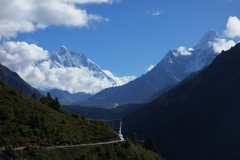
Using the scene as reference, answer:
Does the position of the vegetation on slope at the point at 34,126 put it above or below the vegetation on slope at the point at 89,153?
above

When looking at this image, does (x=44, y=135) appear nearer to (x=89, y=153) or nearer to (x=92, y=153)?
(x=89, y=153)

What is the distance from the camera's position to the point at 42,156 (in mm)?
56406

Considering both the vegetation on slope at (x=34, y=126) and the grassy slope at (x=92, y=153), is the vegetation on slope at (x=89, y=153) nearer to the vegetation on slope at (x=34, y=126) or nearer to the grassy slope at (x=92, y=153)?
the grassy slope at (x=92, y=153)

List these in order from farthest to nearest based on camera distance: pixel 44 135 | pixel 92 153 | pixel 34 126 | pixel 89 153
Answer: pixel 92 153 → pixel 34 126 → pixel 89 153 → pixel 44 135

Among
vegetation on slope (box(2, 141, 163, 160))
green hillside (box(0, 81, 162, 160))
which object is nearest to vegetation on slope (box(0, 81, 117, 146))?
green hillside (box(0, 81, 162, 160))

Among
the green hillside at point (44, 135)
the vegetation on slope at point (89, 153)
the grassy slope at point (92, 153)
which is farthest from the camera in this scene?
the green hillside at point (44, 135)

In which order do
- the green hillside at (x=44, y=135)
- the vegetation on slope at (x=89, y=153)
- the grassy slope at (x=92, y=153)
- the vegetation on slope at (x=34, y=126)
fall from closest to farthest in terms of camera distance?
the vegetation on slope at (x=89, y=153), the grassy slope at (x=92, y=153), the green hillside at (x=44, y=135), the vegetation on slope at (x=34, y=126)

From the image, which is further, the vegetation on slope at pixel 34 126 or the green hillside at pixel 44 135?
the vegetation on slope at pixel 34 126

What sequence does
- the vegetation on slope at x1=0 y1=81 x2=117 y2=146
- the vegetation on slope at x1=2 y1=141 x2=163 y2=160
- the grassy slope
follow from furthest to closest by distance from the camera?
the vegetation on slope at x1=0 y1=81 x2=117 y2=146 → the grassy slope → the vegetation on slope at x1=2 y1=141 x2=163 y2=160

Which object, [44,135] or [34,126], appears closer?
[44,135]

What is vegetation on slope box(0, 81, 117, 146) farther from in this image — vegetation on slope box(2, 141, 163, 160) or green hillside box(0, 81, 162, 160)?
vegetation on slope box(2, 141, 163, 160)

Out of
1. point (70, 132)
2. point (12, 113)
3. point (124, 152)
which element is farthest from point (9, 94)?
point (124, 152)

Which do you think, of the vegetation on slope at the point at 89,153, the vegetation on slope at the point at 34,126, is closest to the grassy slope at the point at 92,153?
the vegetation on slope at the point at 89,153

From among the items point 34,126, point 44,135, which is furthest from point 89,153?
point 34,126
